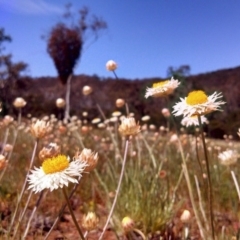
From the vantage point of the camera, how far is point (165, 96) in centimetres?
146

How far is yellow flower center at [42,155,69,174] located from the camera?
105 cm

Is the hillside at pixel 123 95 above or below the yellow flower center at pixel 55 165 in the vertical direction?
above

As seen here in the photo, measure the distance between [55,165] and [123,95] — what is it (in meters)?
13.2

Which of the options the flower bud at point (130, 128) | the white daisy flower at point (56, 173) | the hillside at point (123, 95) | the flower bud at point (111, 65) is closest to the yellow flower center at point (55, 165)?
the white daisy flower at point (56, 173)

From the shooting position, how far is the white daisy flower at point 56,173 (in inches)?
39.7

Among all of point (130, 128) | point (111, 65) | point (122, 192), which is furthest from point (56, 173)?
point (122, 192)

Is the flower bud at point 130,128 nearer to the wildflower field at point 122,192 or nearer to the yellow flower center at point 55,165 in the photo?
the wildflower field at point 122,192

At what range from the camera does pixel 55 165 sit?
106cm

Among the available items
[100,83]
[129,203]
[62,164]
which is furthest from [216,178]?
[100,83]

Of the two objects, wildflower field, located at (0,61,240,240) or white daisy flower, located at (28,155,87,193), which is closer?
white daisy flower, located at (28,155,87,193)

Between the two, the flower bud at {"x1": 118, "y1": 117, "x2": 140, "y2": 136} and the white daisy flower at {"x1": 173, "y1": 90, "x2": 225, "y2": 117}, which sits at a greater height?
the white daisy flower at {"x1": 173, "y1": 90, "x2": 225, "y2": 117}

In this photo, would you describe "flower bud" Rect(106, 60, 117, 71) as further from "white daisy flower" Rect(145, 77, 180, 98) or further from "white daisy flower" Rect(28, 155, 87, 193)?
"white daisy flower" Rect(28, 155, 87, 193)

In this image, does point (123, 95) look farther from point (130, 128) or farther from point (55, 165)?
point (55, 165)

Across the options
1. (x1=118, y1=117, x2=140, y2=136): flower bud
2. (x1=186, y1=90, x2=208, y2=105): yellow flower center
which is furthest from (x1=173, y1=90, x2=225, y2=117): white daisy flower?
(x1=118, y1=117, x2=140, y2=136): flower bud
